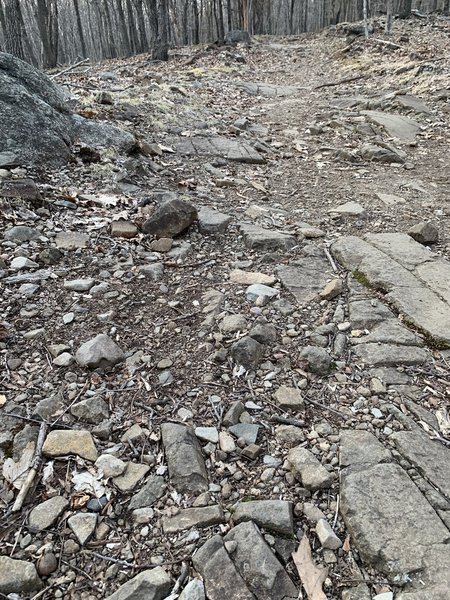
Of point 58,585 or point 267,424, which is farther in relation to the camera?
point 267,424

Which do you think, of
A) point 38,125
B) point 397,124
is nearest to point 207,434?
point 38,125

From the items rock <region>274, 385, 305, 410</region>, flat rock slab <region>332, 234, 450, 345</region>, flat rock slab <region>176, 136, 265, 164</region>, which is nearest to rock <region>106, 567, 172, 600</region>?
rock <region>274, 385, 305, 410</region>

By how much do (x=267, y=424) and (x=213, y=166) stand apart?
3837 millimetres

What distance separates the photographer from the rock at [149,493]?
1647 mm

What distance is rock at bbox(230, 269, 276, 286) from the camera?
9.71 feet

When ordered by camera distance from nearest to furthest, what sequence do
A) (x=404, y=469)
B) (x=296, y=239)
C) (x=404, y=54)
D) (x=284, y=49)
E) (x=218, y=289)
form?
1. (x=404, y=469)
2. (x=218, y=289)
3. (x=296, y=239)
4. (x=404, y=54)
5. (x=284, y=49)

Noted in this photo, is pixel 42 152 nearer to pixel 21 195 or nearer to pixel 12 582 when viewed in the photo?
pixel 21 195

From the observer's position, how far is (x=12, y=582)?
137cm

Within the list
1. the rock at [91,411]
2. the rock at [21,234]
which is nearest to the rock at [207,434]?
the rock at [91,411]

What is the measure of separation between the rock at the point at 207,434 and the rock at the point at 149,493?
25cm

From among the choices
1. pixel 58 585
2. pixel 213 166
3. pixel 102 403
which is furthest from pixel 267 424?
pixel 213 166

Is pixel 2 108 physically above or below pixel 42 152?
above

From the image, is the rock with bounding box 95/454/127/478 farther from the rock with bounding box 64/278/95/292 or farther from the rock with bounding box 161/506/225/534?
the rock with bounding box 64/278/95/292

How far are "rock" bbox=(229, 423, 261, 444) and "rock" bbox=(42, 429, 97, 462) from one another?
0.58 metres
